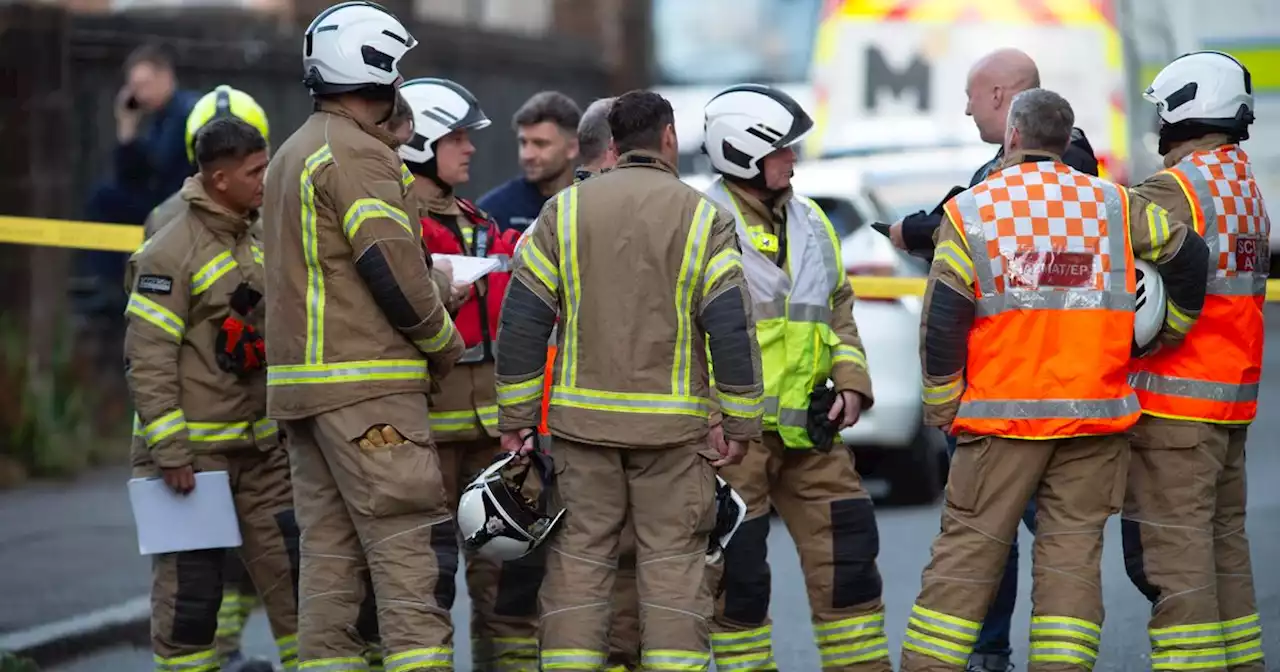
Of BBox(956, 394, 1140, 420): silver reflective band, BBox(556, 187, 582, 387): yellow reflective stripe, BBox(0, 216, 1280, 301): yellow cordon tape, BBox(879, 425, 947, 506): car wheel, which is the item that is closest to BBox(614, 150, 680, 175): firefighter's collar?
BBox(556, 187, 582, 387): yellow reflective stripe

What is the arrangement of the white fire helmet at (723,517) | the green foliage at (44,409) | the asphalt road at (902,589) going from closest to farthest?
the white fire helmet at (723,517) < the asphalt road at (902,589) < the green foliage at (44,409)

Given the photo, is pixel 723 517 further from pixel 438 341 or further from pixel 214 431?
pixel 214 431

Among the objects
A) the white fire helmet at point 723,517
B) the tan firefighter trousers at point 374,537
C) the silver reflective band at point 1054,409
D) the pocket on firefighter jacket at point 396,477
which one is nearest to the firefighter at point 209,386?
the tan firefighter trousers at point 374,537

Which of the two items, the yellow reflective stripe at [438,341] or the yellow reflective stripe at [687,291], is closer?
the yellow reflective stripe at [687,291]

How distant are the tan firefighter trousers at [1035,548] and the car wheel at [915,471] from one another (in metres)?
5.15

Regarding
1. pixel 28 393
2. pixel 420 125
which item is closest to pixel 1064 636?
pixel 420 125

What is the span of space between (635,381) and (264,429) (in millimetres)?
1625

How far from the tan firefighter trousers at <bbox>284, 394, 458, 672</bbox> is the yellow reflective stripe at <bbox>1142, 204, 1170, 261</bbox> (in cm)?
228

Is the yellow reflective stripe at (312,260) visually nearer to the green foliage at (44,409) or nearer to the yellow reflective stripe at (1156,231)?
the yellow reflective stripe at (1156,231)

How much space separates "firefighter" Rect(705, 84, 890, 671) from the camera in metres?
7.34

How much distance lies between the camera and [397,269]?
6.70 m

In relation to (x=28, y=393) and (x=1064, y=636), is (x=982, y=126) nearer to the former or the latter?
(x=1064, y=636)

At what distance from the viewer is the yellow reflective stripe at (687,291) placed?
6.69 metres

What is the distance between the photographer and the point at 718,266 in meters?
6.69
